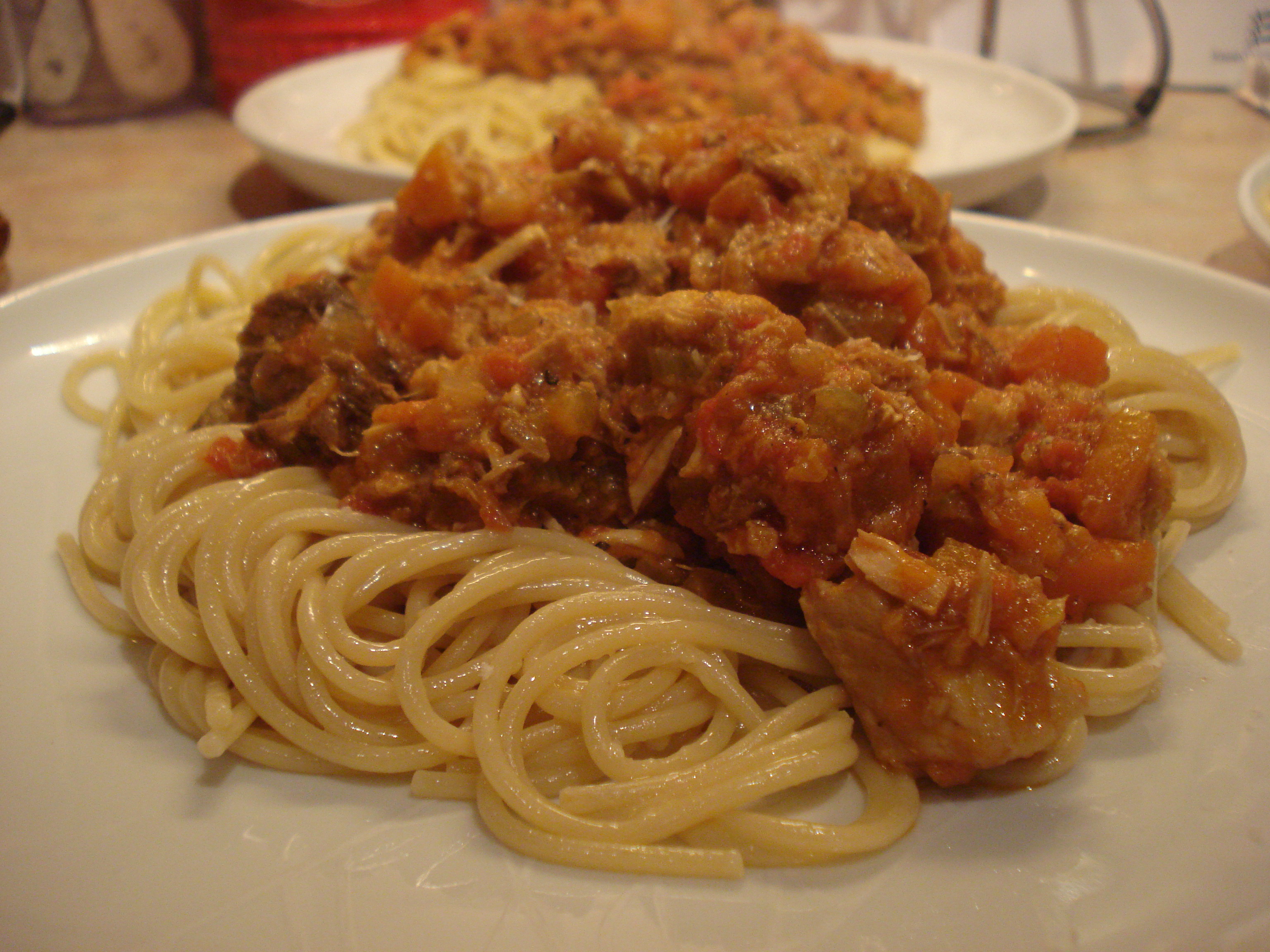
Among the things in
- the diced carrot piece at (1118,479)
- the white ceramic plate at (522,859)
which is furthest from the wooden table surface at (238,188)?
the white ceramic plate at (522,859)

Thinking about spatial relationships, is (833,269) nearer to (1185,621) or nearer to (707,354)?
(707,354)

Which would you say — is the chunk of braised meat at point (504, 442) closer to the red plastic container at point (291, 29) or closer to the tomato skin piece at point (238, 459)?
the tomato skin piece at point (238, 459)

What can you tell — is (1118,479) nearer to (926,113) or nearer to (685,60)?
(926,113)

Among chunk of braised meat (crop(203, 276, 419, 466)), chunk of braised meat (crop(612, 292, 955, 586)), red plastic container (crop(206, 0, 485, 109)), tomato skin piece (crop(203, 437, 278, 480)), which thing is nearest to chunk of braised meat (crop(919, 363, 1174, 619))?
chunk of braised meat (crop(612, 292, 955, 586))

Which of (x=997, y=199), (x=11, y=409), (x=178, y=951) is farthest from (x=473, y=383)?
(x=997, y=199)

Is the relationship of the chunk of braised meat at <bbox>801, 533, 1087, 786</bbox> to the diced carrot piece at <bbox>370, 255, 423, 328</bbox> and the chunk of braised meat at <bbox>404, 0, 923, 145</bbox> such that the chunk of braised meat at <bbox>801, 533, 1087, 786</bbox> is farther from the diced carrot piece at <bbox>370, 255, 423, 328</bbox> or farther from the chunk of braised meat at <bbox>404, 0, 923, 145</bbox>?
the chunk of braised meat at <bbox>404, 0, 923, 145</bbox>

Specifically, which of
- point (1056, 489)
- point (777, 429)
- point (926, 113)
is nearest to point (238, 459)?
point (777, 429)
